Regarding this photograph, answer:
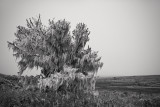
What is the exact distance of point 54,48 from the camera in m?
Result: 10.6

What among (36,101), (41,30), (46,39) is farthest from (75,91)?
(41,30)

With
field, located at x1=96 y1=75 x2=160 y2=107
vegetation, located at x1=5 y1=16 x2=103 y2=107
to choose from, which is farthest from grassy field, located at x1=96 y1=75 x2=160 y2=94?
vegetation, located at x1=5 y1=16 x2=103 y2=107

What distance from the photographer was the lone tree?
10.4 metres

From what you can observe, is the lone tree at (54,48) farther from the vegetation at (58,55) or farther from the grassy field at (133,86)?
the grassy field at (133,86)

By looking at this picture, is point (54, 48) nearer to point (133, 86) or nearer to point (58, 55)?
point (58, 55)

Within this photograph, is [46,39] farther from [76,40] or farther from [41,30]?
[76,40]

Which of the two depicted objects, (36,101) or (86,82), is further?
(86,82)

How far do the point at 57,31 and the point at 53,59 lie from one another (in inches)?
89.1

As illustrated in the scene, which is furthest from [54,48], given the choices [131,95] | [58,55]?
[131,95]

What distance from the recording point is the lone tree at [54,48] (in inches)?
410

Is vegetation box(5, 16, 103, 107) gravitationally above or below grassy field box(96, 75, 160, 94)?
above

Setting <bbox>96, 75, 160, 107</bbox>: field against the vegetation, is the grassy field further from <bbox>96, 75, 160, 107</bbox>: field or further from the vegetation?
the vegetation

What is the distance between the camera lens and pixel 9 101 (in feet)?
20.7

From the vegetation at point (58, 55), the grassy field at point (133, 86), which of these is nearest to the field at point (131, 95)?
the grassy field at point (133, 86)
